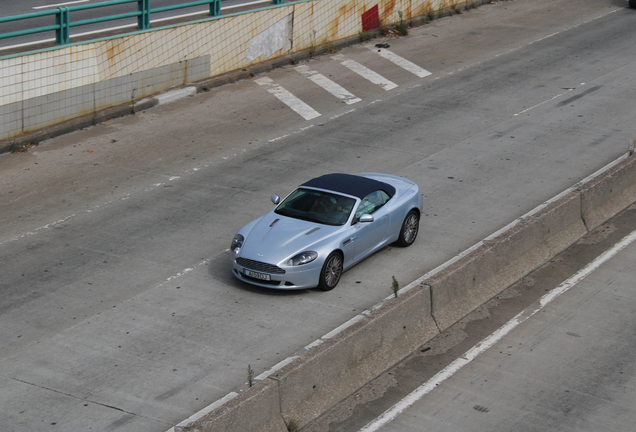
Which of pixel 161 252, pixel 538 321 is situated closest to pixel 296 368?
pixel 538 321

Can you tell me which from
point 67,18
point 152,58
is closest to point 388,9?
point 152,58

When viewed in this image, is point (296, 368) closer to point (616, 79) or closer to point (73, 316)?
point (73, 316)

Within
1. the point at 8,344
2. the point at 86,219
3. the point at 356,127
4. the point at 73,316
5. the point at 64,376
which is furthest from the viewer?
the point at 356,127

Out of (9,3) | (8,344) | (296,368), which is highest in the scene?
(9,3)

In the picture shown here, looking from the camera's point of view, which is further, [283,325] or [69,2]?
[69,2]

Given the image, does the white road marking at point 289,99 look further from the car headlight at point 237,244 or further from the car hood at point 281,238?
the car headlight at point 237,244

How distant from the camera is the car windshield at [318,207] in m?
12.1

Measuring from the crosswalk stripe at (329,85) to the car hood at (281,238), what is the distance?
349 inches

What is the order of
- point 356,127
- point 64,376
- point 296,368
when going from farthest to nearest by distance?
point 356,127, point 64,376, point 296,368

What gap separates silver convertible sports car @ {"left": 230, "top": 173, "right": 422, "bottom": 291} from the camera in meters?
11.4

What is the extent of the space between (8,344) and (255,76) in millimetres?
13471

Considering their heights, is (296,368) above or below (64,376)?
above

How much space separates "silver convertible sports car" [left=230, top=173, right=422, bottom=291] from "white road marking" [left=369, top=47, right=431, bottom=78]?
10.1m

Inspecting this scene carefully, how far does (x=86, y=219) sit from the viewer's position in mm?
14109
